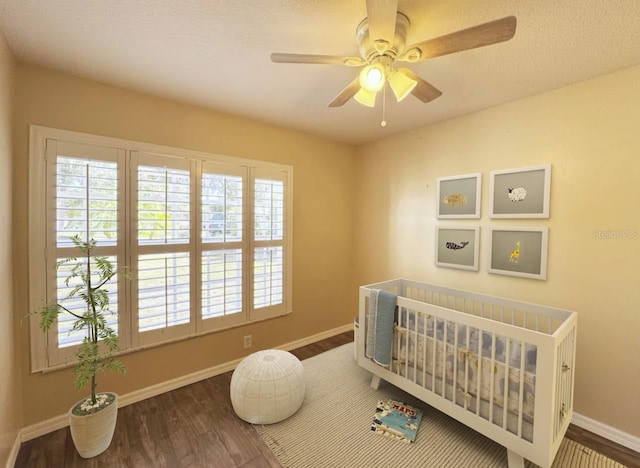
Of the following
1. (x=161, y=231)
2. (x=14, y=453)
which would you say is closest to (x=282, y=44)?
(x=161, y=231)

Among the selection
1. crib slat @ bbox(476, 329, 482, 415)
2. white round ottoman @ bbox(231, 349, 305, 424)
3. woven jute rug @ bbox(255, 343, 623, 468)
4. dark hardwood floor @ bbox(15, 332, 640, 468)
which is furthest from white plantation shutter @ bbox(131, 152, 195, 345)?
crib slat @ bbox(476, 329, 482, 415)

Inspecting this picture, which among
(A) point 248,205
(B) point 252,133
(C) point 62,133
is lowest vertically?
(A) point 248,205

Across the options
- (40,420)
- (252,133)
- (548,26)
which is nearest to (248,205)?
(252,133)

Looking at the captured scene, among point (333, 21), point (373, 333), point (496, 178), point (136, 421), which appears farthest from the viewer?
point (496, 178)

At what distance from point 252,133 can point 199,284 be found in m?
1.49

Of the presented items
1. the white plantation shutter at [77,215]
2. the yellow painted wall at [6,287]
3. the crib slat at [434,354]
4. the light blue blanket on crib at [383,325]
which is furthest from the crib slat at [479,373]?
the yellow painted wall at [6,287]

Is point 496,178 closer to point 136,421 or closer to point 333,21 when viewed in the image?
point 333,21

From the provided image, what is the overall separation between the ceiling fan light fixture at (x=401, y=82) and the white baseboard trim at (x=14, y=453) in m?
2.91

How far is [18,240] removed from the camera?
5.50 feet

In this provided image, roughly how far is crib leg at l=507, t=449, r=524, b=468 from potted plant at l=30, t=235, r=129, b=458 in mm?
2310

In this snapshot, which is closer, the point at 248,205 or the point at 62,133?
the point at 62,133

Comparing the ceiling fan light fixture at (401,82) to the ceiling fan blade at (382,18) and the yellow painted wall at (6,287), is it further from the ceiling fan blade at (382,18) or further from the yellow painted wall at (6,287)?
the yellow painted wall at (6,287)

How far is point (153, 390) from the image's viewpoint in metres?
2.17

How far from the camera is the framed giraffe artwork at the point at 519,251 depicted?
203 cm
